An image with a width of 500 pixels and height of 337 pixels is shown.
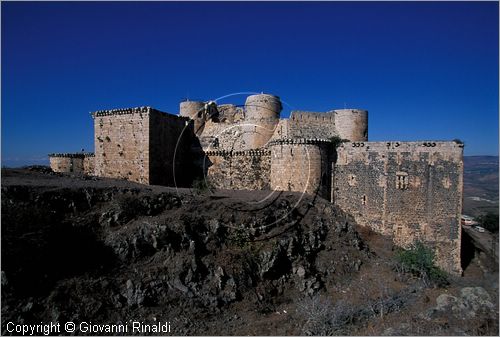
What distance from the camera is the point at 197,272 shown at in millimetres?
11094

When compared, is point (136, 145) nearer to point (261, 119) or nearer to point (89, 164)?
→ point (89, 164)

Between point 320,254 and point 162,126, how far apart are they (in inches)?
407

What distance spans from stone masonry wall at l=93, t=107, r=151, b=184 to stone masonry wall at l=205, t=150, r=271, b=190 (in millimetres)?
3992

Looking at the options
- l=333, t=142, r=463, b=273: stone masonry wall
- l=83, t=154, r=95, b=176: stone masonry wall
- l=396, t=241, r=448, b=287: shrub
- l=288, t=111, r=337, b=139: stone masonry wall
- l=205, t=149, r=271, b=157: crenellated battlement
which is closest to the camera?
l=396, t=241, r=448, b=287: shrub

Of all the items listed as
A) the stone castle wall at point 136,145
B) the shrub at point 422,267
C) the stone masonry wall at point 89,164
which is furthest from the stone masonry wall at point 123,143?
the shrub at point 422,267

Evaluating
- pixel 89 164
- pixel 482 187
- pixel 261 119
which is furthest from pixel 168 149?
pixel 482 187

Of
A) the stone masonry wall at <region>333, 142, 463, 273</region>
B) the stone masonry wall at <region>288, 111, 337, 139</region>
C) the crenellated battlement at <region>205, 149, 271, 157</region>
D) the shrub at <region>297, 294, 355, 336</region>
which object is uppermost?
the stone masonry wall at <region>288, 111, 337, 139</region>

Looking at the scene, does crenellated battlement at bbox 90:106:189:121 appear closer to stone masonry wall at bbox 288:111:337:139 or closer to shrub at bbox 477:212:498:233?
stone masonry wall at bbox 288:111:337:139

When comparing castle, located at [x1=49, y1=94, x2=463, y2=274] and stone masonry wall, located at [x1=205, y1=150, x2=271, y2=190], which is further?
stone masonry wall, located at [x1=205, y1=150, x2=271, y2=190]

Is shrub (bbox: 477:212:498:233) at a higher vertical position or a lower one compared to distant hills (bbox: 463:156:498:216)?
lower

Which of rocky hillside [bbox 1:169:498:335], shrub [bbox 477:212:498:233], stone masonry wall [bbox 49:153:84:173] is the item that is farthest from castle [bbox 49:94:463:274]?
shrub [bbox 477:212:498:233]

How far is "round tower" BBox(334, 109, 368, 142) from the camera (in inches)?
841

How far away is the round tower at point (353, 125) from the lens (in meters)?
21.4

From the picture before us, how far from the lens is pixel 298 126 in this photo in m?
21.4
